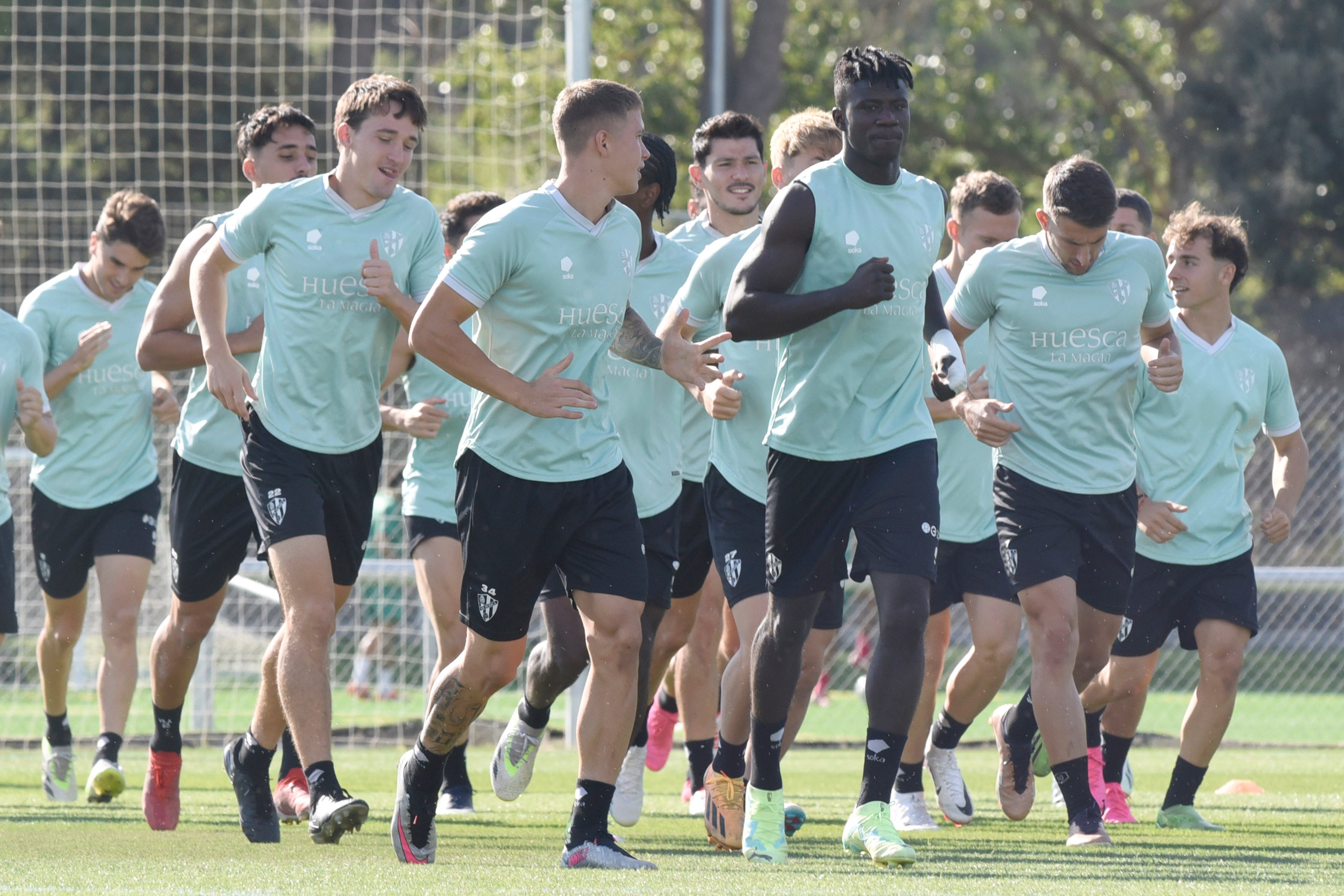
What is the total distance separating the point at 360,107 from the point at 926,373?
6.99ft

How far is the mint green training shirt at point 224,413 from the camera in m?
6.93

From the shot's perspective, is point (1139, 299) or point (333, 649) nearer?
point (1139, 299)

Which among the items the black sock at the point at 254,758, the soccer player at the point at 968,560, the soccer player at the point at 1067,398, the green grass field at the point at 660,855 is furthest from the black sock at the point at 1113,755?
the black sock at the point at 254,758

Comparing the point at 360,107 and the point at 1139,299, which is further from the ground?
the point at 360,107

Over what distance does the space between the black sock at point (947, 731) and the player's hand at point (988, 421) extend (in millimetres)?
1925

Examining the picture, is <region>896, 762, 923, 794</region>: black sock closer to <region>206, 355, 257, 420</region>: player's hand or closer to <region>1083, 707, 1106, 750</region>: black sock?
<region>1083, 707, 1106, 750</region>: black sock

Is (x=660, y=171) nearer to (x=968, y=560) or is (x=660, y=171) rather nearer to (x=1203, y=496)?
(x=968, y=560)

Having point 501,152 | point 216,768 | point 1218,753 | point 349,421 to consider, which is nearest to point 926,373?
point 349,421

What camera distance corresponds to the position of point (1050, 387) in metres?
6.43

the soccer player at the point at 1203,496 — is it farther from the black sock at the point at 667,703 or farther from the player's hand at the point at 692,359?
the player's hand at the point at 692,359

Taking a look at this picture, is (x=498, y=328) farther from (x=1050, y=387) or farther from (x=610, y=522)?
(x=1050, y=387)

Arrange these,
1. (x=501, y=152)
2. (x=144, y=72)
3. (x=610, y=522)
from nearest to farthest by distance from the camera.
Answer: (x=610, y=522) → (x=501, y=152) → (x=144, y=72)

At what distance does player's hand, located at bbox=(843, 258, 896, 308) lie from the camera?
16.9 ft

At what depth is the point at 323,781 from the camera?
18.1 ft
